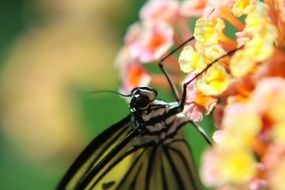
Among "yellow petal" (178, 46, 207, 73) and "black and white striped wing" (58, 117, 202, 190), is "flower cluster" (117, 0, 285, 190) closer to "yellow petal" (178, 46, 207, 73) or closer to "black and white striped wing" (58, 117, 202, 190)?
"yellow petal" (178, 46, 207, 73)

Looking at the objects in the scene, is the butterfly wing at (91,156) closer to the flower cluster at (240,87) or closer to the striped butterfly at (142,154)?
the striped butterfly at (142,154)

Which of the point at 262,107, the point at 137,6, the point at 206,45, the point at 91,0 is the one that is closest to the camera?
the point at 262,107

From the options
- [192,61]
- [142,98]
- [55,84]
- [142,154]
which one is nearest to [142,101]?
[142,98]

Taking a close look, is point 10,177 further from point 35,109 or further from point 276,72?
point 276,72

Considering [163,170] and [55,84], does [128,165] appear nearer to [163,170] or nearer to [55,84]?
[163,170]

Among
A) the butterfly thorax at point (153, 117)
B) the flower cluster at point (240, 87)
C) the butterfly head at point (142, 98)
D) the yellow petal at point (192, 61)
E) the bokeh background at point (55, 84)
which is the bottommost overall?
the flower cluster at point (240, 87)

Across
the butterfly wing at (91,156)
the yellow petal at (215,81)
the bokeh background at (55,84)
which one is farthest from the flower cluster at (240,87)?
the bokeh background at (55,84)

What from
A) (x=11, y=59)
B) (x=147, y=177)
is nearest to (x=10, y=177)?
(x=11, y=59)
